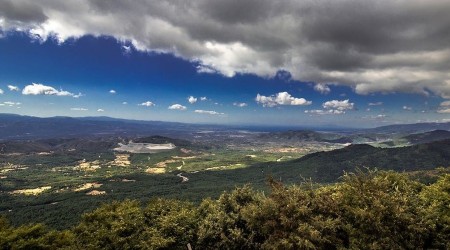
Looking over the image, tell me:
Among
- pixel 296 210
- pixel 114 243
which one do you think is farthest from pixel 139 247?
pixel 296 210

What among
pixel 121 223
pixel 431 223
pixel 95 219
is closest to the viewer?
pixel 431 223

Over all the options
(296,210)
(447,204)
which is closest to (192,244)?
(296,210)

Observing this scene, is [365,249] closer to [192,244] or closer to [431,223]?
[431,223]

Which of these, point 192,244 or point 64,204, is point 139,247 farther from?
point 64,204

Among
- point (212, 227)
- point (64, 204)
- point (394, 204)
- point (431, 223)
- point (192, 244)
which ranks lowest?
point (64, 204)

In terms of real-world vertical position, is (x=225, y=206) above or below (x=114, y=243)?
above

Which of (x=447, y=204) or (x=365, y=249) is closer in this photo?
(x=365, y=249)

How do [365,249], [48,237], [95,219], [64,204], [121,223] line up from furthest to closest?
[64,204]
[95,219]
[121,223]
[48,237]
[365,249]
